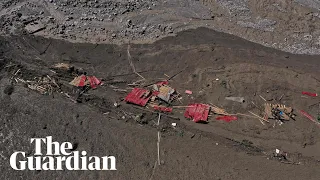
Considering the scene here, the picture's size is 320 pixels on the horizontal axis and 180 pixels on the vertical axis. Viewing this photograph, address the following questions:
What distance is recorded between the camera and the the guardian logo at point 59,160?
10570mm

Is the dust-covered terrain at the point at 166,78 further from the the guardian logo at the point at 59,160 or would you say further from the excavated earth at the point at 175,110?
the the guardian logo at the point at 59,160

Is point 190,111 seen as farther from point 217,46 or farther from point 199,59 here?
point 217,46

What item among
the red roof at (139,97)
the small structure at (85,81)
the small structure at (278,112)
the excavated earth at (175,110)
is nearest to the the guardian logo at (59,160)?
the excavated earth at (175,110)

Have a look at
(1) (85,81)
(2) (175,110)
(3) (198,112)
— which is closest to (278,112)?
(3) (198,112)

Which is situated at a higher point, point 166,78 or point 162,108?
point 166,78

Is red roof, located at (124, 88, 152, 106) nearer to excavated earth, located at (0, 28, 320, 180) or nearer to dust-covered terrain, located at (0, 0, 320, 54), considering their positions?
excavated earth, located at (0, 28, 320, 180)

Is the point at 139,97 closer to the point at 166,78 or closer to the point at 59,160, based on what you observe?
the point at 166,78

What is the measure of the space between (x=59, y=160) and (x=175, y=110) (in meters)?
4.24

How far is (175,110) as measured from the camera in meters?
12.4

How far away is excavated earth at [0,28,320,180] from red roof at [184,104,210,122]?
0.25 metres

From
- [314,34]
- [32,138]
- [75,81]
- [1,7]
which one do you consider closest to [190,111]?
[75,81]

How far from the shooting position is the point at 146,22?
618 inches

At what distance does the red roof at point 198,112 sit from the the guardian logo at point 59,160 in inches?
121

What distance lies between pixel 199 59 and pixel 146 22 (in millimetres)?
3149
